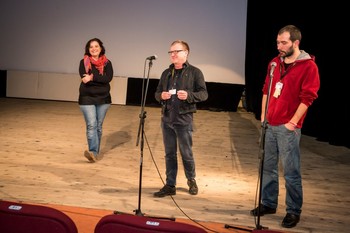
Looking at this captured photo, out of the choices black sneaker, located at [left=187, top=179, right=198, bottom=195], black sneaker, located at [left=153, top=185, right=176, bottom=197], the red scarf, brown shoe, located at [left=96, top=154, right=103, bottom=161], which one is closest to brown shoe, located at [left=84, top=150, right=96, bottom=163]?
brown shoe, located at [left=96, top=154, right=103, bottom=161]

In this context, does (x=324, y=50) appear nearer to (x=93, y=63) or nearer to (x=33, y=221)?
(x=93, y=63)

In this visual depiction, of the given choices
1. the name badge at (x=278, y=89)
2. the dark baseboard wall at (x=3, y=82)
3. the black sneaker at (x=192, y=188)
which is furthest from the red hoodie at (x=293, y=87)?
the dark baseboard wall at (x=3, y=82)

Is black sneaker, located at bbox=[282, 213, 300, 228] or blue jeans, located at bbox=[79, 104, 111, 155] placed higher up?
blue jeans, located at bbox=[79, 104, 111, 155]

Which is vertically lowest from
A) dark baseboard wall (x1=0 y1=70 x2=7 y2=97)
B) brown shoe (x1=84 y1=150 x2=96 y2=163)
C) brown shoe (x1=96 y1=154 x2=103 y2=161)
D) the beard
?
brown shoe (x1=96 y1=154 x2=103 y2=161)

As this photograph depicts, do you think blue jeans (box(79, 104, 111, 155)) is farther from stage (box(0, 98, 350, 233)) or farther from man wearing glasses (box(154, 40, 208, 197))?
man wearing glasses (box(154, 40, 208, 197))

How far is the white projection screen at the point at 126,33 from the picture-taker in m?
10.4

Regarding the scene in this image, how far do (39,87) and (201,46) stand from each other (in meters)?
3.84

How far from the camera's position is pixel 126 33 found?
35.2ft

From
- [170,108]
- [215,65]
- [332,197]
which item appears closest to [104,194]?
[170,108]

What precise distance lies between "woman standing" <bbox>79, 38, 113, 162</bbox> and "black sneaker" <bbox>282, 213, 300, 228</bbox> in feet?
8.63

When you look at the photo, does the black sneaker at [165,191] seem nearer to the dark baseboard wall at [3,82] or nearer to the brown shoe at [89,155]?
the brown shoe at [89,155]

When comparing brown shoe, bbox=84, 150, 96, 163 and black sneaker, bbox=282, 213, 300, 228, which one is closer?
black sneaker, bbox=282, 213, 300, 228

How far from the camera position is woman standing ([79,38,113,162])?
5676 mm

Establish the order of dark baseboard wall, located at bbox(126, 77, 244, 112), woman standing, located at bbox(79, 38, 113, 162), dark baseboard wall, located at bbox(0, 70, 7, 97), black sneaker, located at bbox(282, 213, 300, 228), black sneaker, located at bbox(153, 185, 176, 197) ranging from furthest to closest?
1. dark baseboard wall, located at bbox(0, 70, 7, 97)
2. dark baseboard wall, located at bbox(126, 77, 244, 112)
3. woman standing, located at bbox(79, 38, 113, 162)
4. black sneaker, located at bbox(153, 185, 176, 197)
5. black sneaker, located at bbox(282, 213, 300, 228)
